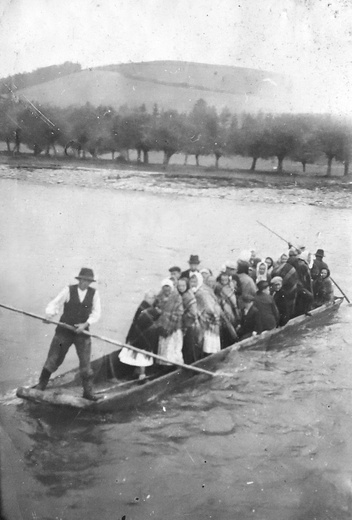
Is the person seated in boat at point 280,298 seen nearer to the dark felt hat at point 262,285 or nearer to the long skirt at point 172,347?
the dark felt hat at point 262,285

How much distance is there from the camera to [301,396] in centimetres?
345

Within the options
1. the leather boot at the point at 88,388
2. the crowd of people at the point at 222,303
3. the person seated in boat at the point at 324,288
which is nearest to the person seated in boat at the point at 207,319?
the crowd of people at the point at 222,303

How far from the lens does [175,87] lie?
3.37m

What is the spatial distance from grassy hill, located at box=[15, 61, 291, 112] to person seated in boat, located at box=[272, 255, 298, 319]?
48.8 inches

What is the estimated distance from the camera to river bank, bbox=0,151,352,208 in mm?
3543

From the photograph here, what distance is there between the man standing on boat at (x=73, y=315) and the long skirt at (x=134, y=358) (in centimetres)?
43

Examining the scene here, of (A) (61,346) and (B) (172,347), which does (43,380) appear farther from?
(B) (172,347)

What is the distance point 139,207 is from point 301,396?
1563mm

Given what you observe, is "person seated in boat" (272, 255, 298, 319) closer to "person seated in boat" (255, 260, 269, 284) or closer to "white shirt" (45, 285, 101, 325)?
"person seated in boat" (255, 260, 269, 284)

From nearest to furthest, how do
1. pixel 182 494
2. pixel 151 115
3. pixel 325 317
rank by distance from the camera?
1. pixel 182 494
2. pixel 151 115
3. pixel 325 317

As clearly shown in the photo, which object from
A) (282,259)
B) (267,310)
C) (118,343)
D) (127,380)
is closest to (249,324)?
(267,310)

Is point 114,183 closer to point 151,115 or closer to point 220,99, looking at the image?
point 151,115

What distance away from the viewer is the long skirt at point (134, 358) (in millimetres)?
3861

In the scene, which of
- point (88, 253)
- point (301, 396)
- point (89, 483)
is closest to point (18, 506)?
point (89, 483)
